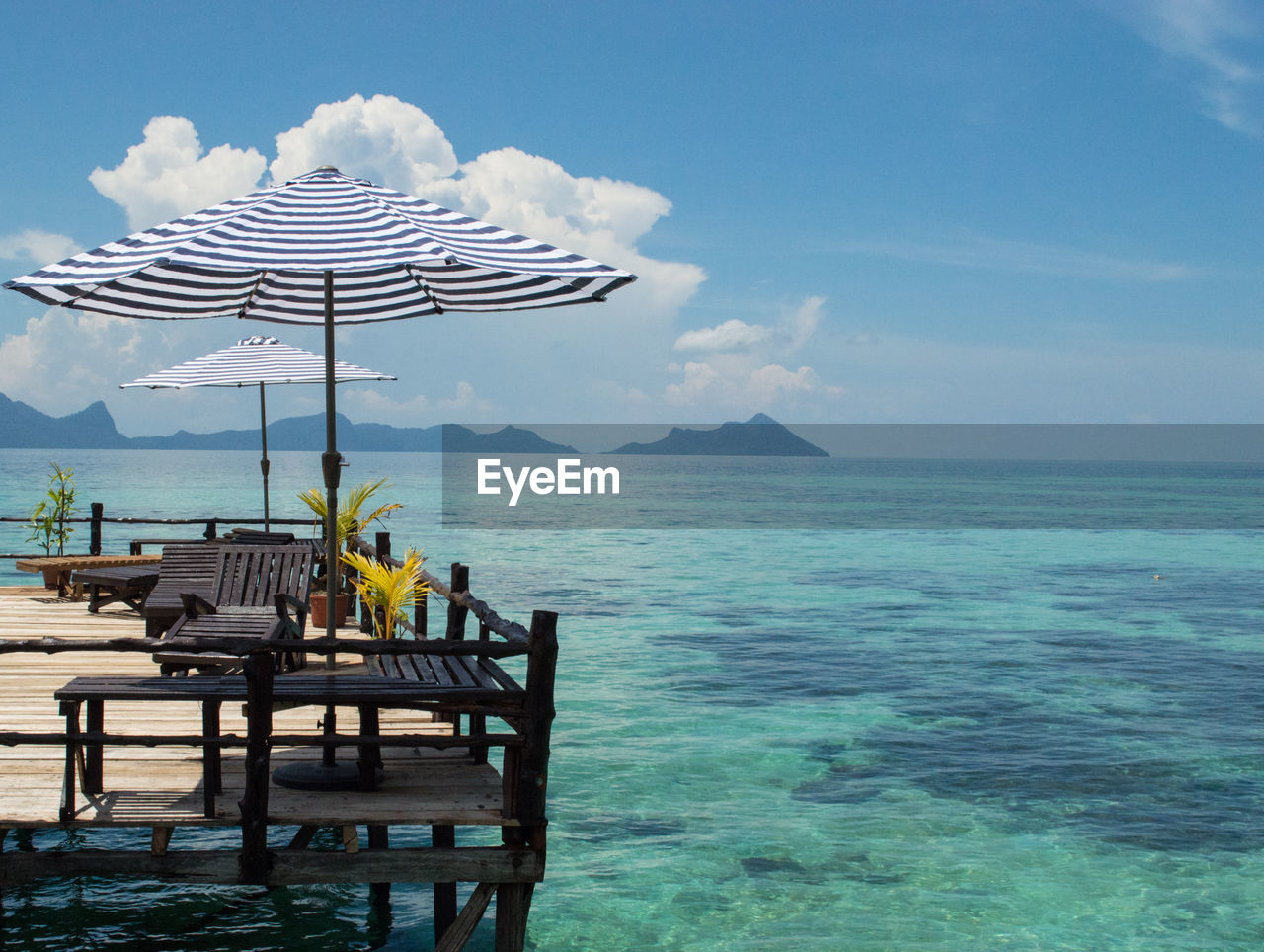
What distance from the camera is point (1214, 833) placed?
395 inches

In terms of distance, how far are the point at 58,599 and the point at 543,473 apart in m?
139

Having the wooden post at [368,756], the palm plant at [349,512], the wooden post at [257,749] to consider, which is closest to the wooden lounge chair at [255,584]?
the wooden post at [368,756]

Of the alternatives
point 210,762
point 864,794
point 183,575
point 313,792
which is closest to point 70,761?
point 210,762

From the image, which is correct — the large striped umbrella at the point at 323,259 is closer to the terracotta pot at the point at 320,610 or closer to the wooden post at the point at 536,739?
the wooden post at the point at 536,739

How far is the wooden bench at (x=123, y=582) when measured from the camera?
10.6 m

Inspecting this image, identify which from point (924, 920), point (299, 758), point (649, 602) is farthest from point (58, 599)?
point (649, 602)

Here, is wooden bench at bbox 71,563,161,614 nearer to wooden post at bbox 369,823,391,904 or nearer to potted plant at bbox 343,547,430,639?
potted plant at bbox 343,547,430,639

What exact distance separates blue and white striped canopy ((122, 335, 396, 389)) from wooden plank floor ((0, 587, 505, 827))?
15.5 feet

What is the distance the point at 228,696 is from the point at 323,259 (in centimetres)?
196

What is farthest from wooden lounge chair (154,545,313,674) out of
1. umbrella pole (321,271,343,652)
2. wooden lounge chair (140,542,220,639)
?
umbrella pole (321,271,343,652)

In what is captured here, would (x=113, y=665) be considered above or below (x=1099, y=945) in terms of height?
above

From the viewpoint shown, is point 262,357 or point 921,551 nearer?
point 262,357

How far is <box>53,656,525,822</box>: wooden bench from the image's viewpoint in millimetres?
4742

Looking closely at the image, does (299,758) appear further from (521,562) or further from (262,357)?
(521,562)
